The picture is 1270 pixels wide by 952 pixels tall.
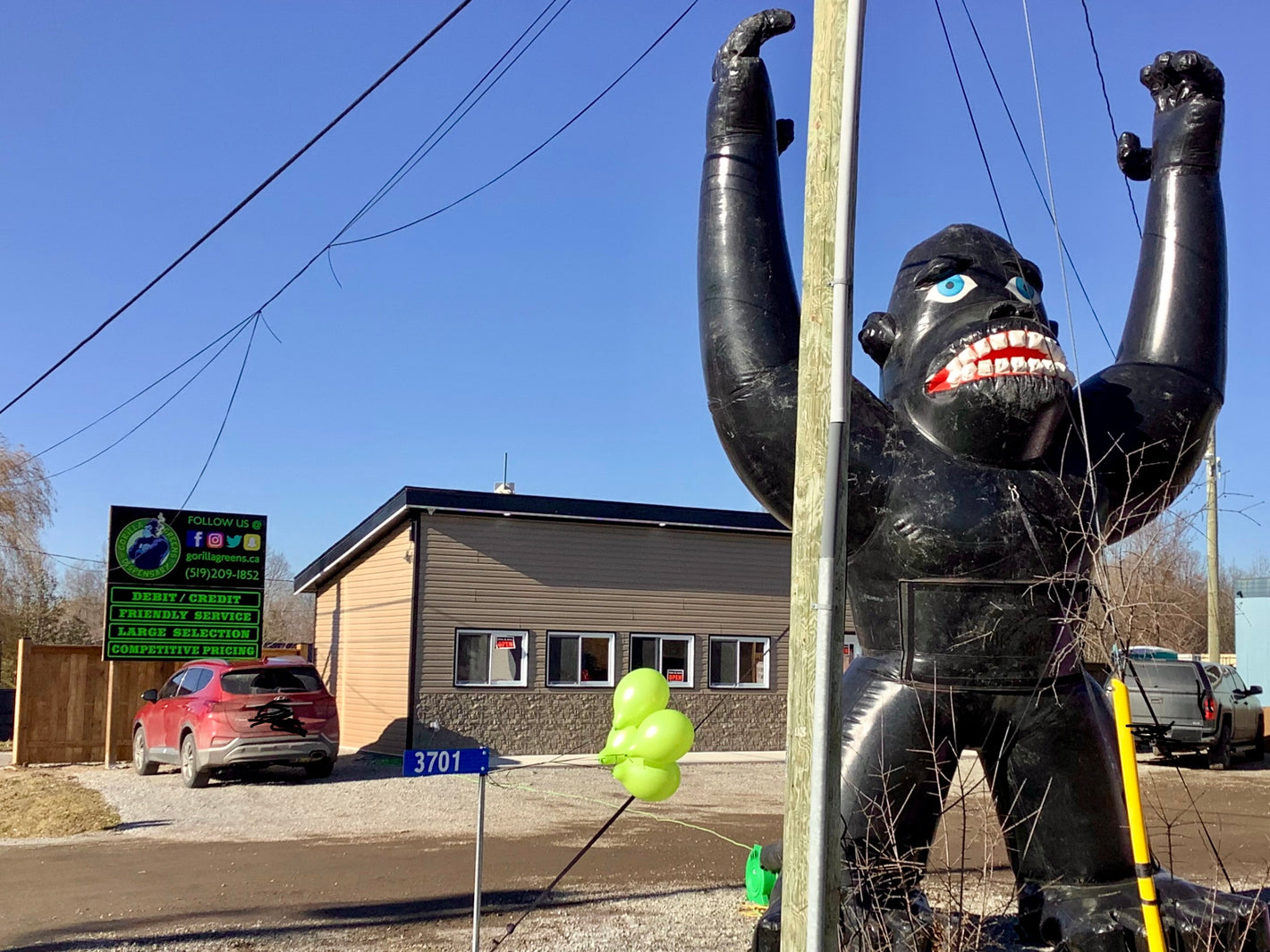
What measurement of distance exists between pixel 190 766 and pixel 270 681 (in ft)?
4.55

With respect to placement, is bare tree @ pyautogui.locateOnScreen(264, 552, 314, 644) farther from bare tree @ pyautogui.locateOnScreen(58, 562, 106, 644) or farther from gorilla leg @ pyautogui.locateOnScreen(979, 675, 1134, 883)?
gorilla leg @ pyautogui.locateOnScreen(979, 675, 1134, 883)

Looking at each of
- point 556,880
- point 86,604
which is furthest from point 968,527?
point 86,604

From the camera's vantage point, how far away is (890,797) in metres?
4.95

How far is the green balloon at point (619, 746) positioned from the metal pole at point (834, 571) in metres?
1.81

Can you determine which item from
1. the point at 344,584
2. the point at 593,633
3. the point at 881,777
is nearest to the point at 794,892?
the point at 881,777

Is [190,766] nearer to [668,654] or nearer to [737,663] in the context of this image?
[668,654]

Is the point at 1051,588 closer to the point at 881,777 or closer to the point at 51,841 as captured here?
the point at 881,777

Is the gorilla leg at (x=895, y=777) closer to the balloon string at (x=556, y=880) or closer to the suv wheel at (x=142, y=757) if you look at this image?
the balloon string at (x=556, y=880)

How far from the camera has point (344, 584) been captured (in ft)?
70.6

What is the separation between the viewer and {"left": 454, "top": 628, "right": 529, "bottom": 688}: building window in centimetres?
1842

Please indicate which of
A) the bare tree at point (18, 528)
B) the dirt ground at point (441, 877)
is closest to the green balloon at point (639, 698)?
the dirt ground at point (441, 877)

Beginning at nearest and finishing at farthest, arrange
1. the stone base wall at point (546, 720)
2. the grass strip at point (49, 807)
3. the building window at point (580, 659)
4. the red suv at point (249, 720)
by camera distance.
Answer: the grass strip at point (49, 807), the red suv at point (249, 720), the stone base wall at point (546, 720), the building window at point (580, 659)

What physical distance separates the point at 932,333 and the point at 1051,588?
50.3 inches

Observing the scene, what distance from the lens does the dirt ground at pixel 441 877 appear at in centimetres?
663
